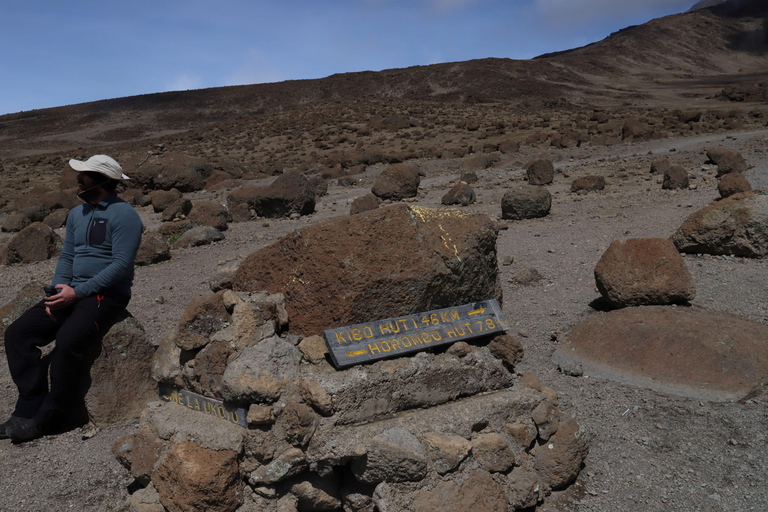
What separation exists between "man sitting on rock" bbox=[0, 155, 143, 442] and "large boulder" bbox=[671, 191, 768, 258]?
19.8 feet

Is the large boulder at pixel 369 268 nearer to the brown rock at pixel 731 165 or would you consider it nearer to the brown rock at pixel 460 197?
the brown rock at pixel 460 197

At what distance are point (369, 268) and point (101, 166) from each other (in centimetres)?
184

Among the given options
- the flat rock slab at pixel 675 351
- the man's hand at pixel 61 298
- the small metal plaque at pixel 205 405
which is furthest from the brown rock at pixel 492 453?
the man's hand at pixel 61 298

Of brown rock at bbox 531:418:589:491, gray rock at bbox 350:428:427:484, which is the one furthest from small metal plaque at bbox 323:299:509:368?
brown rock at bbox 531:418:589:491

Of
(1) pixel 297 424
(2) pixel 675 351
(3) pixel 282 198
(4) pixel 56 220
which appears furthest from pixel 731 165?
(4) pixel 56 220

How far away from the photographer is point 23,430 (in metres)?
4.07

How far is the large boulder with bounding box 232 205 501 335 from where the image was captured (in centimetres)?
349

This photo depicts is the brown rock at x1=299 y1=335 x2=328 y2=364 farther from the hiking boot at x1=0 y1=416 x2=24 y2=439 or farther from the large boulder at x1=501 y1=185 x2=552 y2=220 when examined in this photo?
the large boulder at x1=501 y1=185 x2=552 y2=220

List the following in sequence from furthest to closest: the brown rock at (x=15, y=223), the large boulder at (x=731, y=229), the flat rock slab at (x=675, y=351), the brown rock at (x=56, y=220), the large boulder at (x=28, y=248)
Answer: the brown rock at (x=15, y=223) → the brown rock at (x=56, y=220) → the large boulder at (x=28, y=248) → the large boulder at (x=731, y=229) → the flat rock slab at (x=675, y=351)

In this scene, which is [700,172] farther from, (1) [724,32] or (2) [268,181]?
(1) [724,32]

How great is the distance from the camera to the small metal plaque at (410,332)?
3244 millimetres

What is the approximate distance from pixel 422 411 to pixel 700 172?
11478 millimetres

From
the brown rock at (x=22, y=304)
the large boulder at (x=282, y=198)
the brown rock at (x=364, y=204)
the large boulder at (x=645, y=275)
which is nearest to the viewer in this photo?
the large boulder at (x=645, y=275)

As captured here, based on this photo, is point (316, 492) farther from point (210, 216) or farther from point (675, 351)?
point (210, 216)
